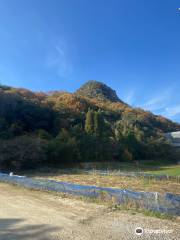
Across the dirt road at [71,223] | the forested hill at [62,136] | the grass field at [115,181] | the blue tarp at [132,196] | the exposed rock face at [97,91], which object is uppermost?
the exposed rock face at [97,91]

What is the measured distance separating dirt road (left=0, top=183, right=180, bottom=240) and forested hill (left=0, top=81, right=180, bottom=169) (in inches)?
738

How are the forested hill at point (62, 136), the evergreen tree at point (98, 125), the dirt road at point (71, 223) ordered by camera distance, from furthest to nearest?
the evergreen tree at point (98, 125), the forested hill at point (62, 136), the dirt road at point (71, 223)

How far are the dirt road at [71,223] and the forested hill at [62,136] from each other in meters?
18.7

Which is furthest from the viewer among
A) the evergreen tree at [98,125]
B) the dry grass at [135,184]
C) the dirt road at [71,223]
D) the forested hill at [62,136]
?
the evergreen tree at [98,125]

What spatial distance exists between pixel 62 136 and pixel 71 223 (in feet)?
101

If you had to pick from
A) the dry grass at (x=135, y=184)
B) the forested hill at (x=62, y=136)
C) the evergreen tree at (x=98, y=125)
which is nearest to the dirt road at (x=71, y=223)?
the dry grass at (x=135, y=184)

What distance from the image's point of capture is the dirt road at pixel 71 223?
747 centimetres

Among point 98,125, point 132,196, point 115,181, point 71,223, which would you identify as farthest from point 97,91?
point 71,223

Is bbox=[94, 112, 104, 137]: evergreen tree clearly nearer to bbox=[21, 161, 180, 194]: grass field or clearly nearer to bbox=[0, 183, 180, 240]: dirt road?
bbox=[21, 161, 180, 194]: grass field

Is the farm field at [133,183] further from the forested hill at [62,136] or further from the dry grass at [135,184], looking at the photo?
the forested hill at [62,136]

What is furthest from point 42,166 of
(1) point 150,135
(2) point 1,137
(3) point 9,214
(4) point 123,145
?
(1) point 150,135

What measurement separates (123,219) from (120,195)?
1.77 m

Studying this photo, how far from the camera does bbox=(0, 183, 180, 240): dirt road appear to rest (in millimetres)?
7469

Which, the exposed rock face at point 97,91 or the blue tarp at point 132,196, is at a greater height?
the exposed rock face at point 97,91
